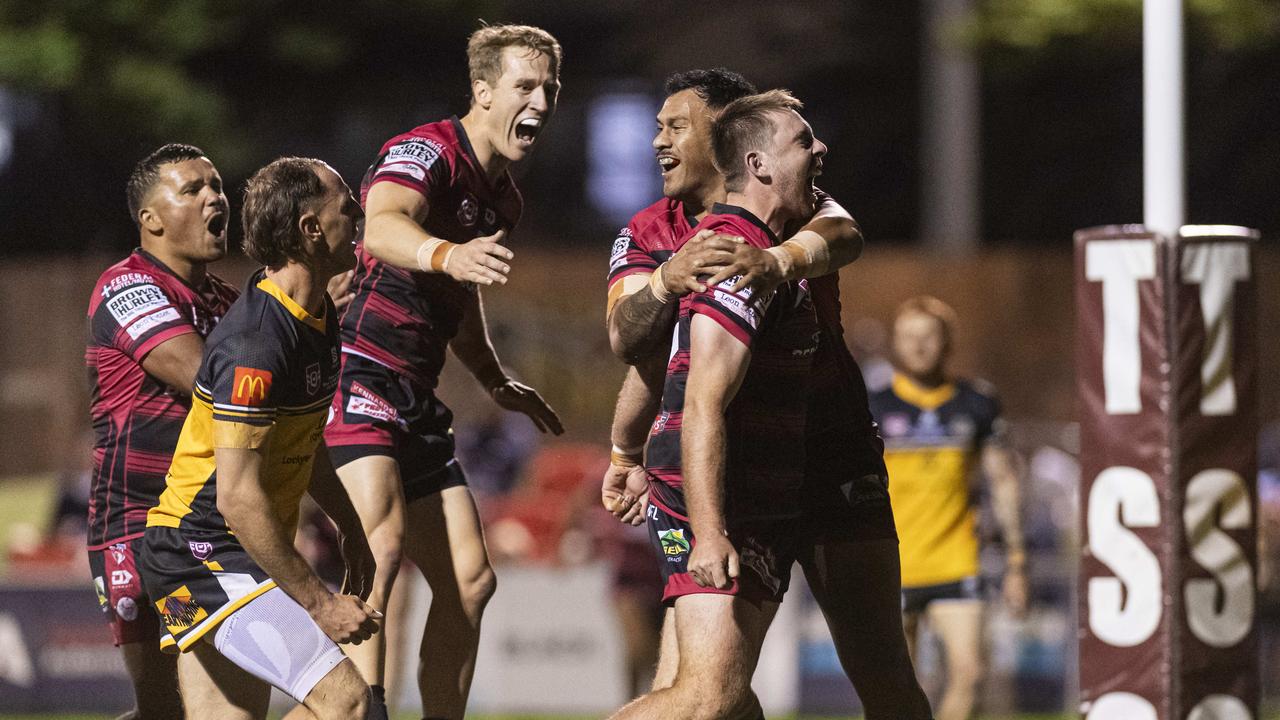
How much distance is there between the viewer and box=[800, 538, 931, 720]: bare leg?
621 centimetres

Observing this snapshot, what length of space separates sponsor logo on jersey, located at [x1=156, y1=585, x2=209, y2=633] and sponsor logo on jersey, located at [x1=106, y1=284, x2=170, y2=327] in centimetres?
95

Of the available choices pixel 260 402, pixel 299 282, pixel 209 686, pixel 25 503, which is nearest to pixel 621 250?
pixel 299 282

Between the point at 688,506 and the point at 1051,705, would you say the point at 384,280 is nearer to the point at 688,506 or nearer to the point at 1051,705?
the point at 688,506

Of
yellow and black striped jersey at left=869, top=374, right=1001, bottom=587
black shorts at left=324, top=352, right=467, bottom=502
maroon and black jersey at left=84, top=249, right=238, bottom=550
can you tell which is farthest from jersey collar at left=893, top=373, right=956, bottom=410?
maroon and black jersey at left=84, top=249, right=238, bottom=550

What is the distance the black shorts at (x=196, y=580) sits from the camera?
561 centimetres

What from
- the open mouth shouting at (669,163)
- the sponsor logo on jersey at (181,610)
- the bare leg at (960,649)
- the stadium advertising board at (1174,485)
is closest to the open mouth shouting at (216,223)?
the sponsor logo on jersey at (181,610)

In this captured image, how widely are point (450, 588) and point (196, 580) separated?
1.32 m

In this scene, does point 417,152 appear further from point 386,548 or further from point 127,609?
point 127,609

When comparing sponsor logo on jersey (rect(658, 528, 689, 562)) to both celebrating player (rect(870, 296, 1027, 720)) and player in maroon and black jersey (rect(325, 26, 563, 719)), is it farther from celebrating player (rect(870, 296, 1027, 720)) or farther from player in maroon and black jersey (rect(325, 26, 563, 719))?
celebrating player (rect(870, 296, 1027, 720))

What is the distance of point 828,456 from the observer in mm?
6250

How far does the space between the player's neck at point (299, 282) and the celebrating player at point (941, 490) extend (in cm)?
490

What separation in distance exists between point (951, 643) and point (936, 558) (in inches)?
17.7

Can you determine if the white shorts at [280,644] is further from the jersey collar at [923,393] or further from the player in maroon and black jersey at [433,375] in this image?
the jersey collar at [923,393]

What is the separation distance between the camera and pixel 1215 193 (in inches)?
1009
